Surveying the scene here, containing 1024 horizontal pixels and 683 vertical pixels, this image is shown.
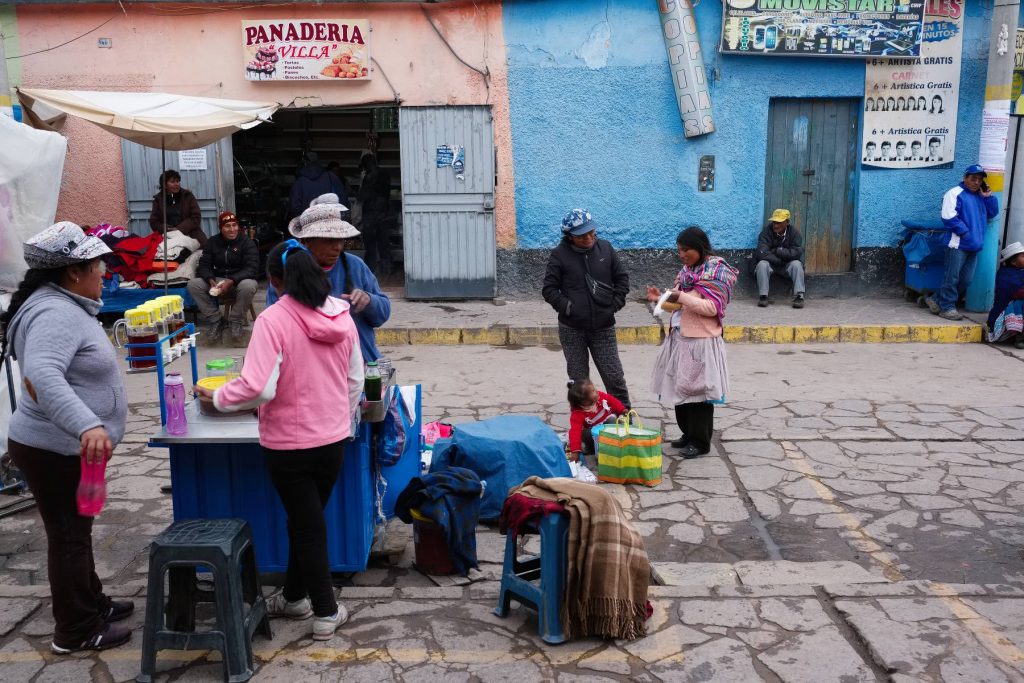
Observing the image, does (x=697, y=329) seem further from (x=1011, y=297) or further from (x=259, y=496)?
(x=1011, y=297)

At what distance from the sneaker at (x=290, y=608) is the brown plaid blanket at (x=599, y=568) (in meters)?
1.21

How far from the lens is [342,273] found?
5.21m

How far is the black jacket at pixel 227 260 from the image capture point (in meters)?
10.8

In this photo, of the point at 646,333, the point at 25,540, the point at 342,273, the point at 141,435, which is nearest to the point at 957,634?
the point at 342,273

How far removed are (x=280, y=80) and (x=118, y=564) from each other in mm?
8159

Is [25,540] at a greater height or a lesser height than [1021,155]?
lesser

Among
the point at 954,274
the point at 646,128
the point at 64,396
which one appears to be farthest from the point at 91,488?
the point at 954,274

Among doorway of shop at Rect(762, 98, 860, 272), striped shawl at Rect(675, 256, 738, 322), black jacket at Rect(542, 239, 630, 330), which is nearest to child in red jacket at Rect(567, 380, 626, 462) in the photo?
black jacket at Rect(542, 239, 630, 330)

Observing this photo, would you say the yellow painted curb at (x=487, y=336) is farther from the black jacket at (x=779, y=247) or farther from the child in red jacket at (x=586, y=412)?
the child in red jacket at (x=586, y=412)

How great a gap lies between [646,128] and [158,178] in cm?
619

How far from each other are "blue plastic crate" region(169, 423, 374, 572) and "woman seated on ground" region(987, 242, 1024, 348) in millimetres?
8254

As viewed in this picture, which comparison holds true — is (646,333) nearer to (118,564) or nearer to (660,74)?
(660,74)

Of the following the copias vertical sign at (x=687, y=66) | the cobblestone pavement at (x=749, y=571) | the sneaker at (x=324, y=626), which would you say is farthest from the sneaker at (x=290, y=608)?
the copias vertical sign at (x=687, y=66)

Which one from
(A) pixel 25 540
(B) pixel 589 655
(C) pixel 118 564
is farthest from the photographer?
(A) pixel 25 540
